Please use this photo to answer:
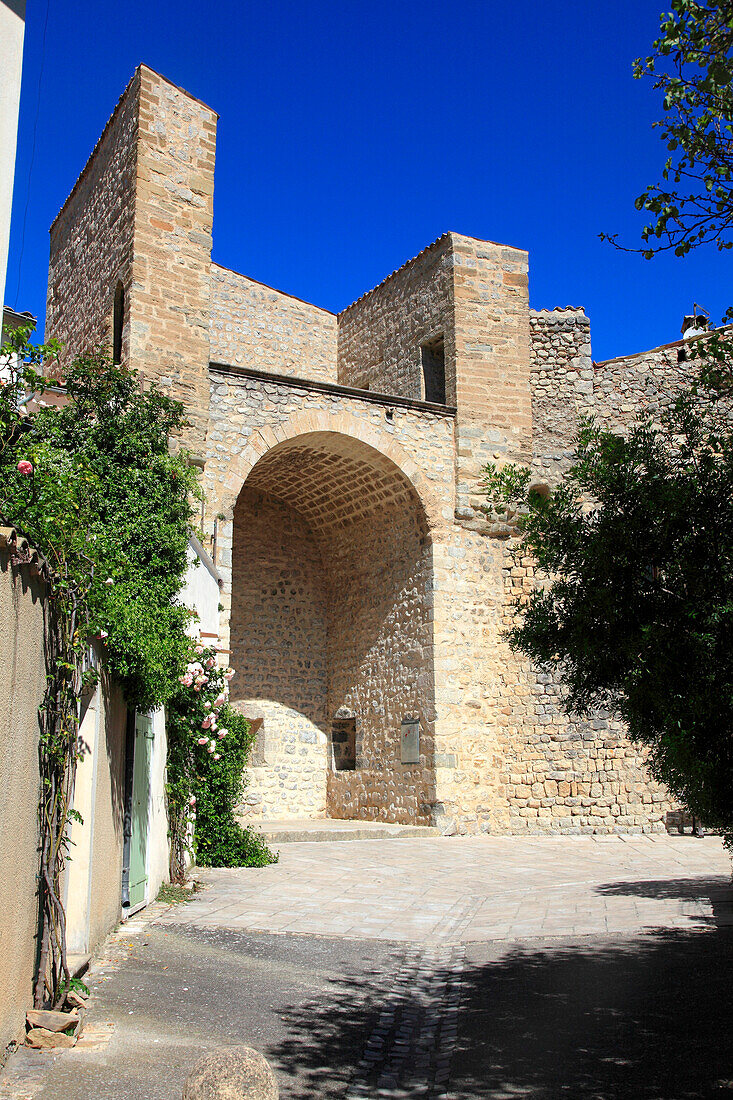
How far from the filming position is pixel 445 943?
21.0 feet

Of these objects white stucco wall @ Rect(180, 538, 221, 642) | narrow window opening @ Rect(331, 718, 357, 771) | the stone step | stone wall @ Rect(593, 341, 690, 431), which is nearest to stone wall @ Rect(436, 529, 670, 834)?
Result: the stone step

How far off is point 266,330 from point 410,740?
30.7 ft

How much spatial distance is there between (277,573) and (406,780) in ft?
15.1

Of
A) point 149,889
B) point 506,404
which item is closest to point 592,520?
point 149,889

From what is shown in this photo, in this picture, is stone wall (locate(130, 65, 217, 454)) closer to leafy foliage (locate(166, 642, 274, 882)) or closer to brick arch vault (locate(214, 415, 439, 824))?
brick arch vault (locate(214, 415, 439, 824))

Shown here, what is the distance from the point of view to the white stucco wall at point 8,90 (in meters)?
5.01

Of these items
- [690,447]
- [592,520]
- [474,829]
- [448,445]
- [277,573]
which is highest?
[448,445]

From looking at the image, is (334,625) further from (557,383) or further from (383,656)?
(557,383)

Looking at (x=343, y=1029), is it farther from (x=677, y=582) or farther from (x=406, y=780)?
(x=406, y=780)

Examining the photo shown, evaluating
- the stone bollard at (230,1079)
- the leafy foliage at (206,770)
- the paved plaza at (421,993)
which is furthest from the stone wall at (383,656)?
the stone bollard at (230,1079)

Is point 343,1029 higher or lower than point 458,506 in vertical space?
lower

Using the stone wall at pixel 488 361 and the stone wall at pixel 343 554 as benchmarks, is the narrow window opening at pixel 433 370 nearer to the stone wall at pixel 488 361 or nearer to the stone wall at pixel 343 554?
the stone wall at pixel 488 361

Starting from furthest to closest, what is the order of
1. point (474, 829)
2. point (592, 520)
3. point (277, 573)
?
point (277, 573) < point (474, 829) < point (592, 520)

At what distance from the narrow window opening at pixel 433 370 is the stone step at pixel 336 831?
7.13 m
